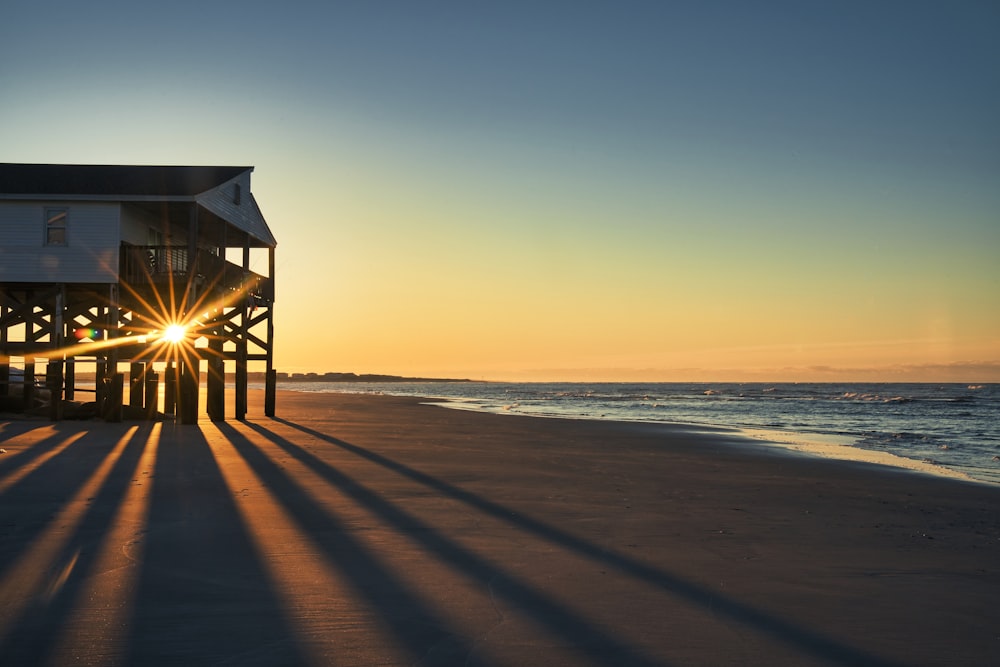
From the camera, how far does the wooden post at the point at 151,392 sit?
24.0 meters

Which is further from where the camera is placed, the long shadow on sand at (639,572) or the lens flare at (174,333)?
the lens flare at (174,333)

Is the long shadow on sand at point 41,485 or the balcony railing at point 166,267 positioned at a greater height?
the balcony railing at point 166,267

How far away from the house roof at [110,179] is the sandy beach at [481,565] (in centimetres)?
1120

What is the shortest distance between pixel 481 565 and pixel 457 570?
28 cm

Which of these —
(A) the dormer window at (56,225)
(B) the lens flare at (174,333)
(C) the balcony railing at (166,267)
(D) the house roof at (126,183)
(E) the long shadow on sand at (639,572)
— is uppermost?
(D) the house roof at (126,183)

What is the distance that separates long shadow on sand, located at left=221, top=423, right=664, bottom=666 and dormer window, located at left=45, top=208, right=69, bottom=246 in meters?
15.6

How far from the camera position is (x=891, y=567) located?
746cm

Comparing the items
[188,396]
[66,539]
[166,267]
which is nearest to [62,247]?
[166,267]

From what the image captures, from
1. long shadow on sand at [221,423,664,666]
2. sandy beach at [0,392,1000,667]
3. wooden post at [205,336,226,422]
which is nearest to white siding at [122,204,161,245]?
wooden post at [205,336,226,422]

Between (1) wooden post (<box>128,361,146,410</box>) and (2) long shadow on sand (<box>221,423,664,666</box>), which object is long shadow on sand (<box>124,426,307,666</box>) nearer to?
(2) long shadow on sand (<box>221,423,664,666</box>)

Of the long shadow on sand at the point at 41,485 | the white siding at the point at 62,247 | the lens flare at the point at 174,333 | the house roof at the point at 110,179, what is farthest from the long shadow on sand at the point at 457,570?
the house roof at the point at 110,179

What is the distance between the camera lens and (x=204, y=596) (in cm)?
603

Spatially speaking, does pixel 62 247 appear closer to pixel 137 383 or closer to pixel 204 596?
pixel 137 383

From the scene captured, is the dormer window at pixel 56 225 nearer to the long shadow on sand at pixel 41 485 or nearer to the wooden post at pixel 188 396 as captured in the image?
the wooden post at pixel 188 396
